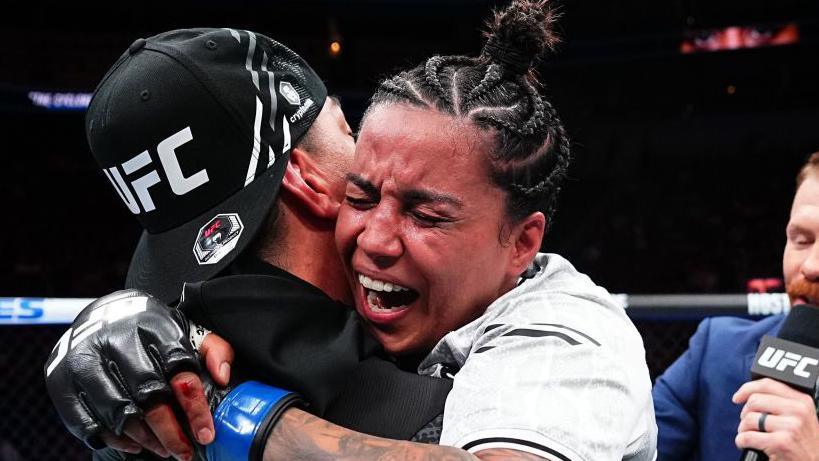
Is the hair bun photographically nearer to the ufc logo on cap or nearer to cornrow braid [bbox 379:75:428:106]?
cornrow braid [bbox 379:75:428:106]

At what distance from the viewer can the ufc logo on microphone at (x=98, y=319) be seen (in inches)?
34.5

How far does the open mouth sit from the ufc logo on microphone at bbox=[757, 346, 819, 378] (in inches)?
25.6

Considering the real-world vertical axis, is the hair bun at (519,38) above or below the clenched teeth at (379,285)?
above

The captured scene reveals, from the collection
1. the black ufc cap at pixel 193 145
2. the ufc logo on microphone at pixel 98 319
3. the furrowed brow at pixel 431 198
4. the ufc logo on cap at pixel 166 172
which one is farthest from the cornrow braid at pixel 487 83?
the ufc logo on microphone at pixel 98 319

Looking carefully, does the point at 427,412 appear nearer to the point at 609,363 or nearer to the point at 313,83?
the point at 609,363

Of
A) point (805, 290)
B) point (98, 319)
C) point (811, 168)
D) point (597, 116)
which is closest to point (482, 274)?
point (98, 319)

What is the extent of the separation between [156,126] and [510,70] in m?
0.45

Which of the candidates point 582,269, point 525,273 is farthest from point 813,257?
point 582,269

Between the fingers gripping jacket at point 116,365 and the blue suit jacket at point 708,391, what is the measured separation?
1287 mm

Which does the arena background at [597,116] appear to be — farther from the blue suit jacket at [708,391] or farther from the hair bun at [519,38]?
the hair bun at [519,38]

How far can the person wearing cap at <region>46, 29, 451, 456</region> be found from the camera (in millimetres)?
918

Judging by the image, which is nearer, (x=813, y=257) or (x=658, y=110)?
(x=813, y=257)

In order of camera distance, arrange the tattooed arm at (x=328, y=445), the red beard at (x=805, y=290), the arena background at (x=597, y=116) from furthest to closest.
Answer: the arena background at (x=597, y=116) → the red beard at (x=805, y=290) → the tattooed arm at (x=328, y=445)

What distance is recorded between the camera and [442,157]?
969mm
